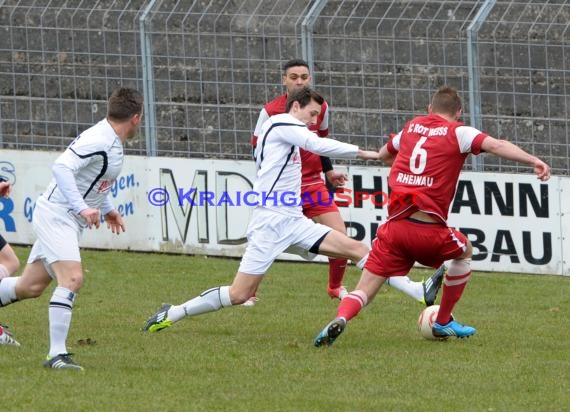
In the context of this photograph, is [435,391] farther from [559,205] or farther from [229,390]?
[559,205]

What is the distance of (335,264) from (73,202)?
3965 mm

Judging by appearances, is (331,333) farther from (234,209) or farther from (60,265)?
(234,209)

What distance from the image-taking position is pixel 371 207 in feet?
50.8

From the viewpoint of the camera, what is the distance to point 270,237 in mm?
10883

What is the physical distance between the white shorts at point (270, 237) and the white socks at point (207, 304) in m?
0.22

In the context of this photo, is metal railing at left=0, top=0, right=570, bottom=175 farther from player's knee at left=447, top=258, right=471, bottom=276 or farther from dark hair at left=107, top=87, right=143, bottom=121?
dark hair at left=107, top=87, right=143, bottom=121

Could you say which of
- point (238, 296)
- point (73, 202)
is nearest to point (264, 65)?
point (238, 296)

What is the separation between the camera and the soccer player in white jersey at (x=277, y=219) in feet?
35.5

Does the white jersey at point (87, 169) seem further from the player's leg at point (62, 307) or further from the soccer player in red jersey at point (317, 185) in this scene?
the soccer player in red jersey at point (317, 185)

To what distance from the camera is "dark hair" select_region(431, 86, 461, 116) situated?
1034 cm

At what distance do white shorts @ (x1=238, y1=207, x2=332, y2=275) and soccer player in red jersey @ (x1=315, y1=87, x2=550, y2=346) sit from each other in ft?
2.16

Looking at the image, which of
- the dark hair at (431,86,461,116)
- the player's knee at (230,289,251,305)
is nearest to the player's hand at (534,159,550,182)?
the dark hair at (431,86,461,116)

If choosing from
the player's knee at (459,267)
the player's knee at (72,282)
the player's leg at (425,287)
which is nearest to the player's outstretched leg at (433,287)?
the player's leg at (425,287)

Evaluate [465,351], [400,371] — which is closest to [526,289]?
[465,351]
